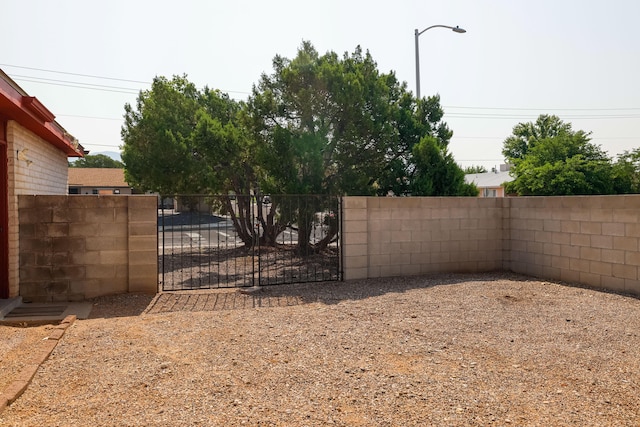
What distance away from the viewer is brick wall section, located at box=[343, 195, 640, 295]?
779 centimetres

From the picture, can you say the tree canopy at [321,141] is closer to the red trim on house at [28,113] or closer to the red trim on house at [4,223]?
the red trim on house at [28,113]

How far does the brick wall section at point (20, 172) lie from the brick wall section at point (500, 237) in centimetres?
524

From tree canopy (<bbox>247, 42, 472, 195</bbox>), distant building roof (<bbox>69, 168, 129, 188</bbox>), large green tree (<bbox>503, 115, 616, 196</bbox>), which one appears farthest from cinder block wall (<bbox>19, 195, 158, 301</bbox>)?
distant building roof (<bbox>69, 168, 129, 188</bbox>)

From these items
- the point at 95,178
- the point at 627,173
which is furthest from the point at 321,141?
the point at 95,178

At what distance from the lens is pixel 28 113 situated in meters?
6.32

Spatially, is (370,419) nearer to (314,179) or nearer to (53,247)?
(53,247)

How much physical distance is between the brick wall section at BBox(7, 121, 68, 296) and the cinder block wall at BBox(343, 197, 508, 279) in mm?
5230

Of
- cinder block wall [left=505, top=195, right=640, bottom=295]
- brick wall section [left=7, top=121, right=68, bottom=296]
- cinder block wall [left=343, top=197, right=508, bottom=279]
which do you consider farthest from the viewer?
cinder block wall [left=343, top=197, right=508, bottom=279]

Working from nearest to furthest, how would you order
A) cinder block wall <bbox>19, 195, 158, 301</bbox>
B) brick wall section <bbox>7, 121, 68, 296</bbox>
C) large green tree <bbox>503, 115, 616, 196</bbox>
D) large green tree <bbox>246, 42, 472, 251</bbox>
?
1. brick wall section <bbox>7, 121, 68, 296</bbox>
2. cinder block wall <bbox>19, 195, 158, 301</bbox>
3. large green tree <bbox>246, 42, 472, 251</bbox>
4. large green tree <bbox>503, 115, 616, 196</bbox>

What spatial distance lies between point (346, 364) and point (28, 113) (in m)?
5.41

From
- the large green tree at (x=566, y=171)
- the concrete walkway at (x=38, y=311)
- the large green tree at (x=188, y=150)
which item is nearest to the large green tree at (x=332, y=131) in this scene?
the large green tree at (x=188, y=150)

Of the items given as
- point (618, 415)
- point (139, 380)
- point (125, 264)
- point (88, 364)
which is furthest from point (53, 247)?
point (618, 415)

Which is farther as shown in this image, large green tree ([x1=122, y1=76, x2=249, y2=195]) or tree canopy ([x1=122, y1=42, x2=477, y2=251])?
large green tree ([x1=122, y1=76, x2=249, y2=195])

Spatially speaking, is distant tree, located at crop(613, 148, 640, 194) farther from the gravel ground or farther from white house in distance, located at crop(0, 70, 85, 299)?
white house in distance, located at crop(0, 70, 85, 299)
